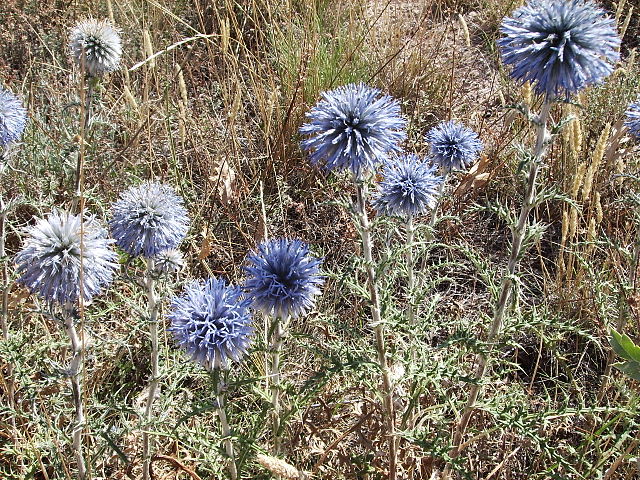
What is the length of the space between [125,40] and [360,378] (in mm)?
4261

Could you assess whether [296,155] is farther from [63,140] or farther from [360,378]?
[360,378]

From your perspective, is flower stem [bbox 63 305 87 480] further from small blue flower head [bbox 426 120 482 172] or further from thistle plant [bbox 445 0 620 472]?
small blue flower head [bbox 426 120 482 172]

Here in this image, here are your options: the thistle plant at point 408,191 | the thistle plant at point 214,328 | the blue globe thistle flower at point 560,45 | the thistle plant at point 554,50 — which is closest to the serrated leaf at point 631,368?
the thistle plant at point 554,50

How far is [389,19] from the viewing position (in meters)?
5.24

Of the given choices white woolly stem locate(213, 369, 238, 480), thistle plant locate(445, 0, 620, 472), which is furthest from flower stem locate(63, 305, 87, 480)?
thistle plant locate(445, 0, 620, 472)

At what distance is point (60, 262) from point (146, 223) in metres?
0.37

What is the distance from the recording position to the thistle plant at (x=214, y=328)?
6.07 ft

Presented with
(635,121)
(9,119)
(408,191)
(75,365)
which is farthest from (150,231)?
(635,121)

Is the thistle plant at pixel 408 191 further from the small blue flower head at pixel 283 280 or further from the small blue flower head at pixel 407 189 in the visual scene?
the small blue flower head at pixel 283 280

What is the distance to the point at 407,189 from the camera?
2.60 metres

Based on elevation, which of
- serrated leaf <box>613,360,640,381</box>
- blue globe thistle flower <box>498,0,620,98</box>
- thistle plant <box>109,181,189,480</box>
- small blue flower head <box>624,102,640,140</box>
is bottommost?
serrated leaf <box>613,360,640,381</box>

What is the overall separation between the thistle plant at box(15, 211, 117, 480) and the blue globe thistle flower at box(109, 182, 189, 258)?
17 centimetres

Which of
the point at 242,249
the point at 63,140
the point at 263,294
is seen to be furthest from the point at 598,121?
the point at 63,140

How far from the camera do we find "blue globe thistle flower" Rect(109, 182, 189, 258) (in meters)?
2.20
